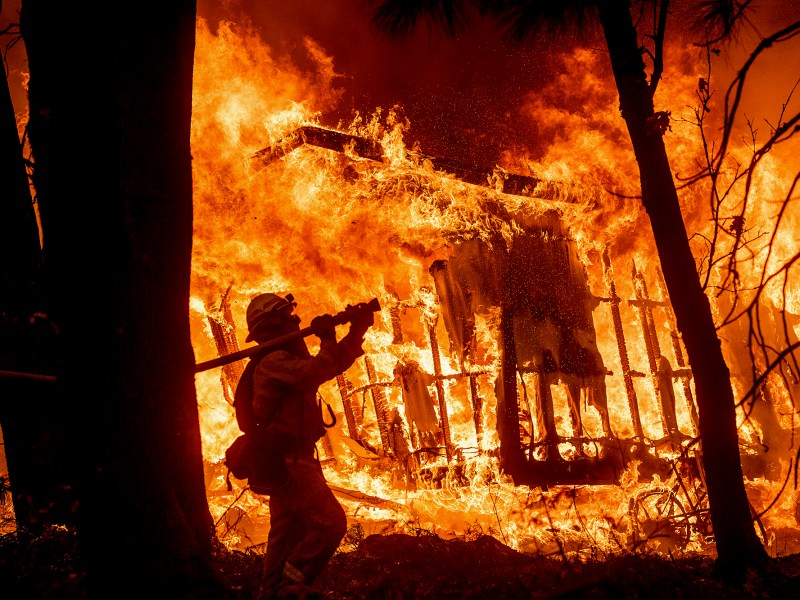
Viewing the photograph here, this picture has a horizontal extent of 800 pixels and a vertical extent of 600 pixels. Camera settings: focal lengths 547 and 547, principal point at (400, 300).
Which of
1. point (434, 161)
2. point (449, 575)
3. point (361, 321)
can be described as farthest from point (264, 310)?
point (434, 161)

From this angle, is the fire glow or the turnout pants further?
the fire glow

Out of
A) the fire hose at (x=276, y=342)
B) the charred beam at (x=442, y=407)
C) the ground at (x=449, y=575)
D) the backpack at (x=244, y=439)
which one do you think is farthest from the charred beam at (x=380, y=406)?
the backpack at (x=244, y=439)

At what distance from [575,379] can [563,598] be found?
5.51 m

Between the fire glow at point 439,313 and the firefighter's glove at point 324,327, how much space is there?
3.82 m

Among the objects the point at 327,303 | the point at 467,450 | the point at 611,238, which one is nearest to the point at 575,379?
the point at 467,450

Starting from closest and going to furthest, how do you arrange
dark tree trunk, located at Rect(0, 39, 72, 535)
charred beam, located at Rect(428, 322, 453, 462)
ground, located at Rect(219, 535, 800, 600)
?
1. ground, located at Rect(219, 535, 800, 600)
2. dark tree trunk, located at Rect(0, 39, 72, 535)
3. charred beam, located at Rect(428, 322, 453, 462)

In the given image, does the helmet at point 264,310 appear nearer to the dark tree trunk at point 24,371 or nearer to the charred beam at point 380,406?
the dark tree trunk at point 24,371

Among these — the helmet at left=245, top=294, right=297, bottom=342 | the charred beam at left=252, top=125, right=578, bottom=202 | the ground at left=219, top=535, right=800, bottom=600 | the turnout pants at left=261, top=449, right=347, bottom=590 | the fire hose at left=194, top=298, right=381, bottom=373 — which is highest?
the charred beam at left=252, top=125, right=578, bottom=202

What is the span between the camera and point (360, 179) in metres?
8.66

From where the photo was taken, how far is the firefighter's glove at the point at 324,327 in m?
4.36

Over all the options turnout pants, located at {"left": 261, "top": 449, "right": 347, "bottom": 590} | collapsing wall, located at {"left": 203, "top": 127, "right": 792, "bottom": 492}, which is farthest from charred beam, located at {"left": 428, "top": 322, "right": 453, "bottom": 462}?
turnout pants, located at {"left": 261, "top": 449, "right": 347, "bottom": 590}

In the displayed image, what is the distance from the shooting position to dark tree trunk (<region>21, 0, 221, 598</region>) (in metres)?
2.36

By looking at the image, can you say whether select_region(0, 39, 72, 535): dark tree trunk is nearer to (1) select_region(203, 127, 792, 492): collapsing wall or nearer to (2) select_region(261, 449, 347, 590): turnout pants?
(2) select_region(261, 449, 347, 590): turnout pants

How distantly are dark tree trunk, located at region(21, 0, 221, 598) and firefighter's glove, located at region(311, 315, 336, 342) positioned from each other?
1627 mm
